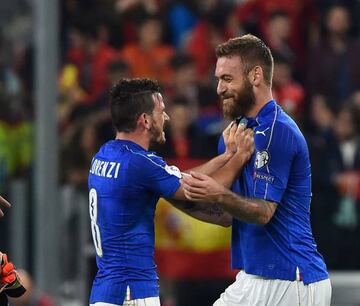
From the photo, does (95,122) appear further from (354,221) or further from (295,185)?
(295,185)

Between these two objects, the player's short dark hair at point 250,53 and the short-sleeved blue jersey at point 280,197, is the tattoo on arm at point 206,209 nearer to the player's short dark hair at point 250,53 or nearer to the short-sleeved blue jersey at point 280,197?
the short-sleeved blue jersey at point 280,197

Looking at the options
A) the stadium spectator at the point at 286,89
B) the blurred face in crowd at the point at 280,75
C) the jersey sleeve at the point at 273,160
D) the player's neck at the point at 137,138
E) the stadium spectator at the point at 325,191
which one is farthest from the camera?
the blurred face in crowd at the point at 280,75

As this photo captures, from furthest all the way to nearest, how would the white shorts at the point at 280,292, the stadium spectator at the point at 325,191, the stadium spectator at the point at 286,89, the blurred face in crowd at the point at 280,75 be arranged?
the blurred face in crowd at the point at 280,75, the stadium spectator at the point at 286,89, the stadium spectator at the point at 325,191, the white shorts at the point at 280,292

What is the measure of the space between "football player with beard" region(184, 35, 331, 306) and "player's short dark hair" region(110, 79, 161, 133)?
1.44 feet

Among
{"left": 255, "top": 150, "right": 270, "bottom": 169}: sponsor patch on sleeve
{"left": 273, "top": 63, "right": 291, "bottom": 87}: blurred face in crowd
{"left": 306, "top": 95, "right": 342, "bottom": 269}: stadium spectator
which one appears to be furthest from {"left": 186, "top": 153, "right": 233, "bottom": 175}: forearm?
{"left": 273, "top": 63, "right": 291, "bottom": 87}: blurred face in crowd

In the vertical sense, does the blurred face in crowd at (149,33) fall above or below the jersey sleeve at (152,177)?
above

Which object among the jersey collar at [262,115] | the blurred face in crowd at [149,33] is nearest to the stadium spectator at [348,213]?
the blurred face in crowd at [149,33]

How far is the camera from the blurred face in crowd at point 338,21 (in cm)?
1288

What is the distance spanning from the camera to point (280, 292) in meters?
7.40

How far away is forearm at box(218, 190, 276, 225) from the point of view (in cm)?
716


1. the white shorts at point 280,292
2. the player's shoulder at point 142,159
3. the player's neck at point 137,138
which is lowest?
the white shorts at point 280,292

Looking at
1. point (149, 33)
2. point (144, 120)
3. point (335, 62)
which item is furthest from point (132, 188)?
point (149, 33)

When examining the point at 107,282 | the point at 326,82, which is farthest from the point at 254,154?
the point at 326,82

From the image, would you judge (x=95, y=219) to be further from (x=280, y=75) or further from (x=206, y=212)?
(x=280, y=75)
